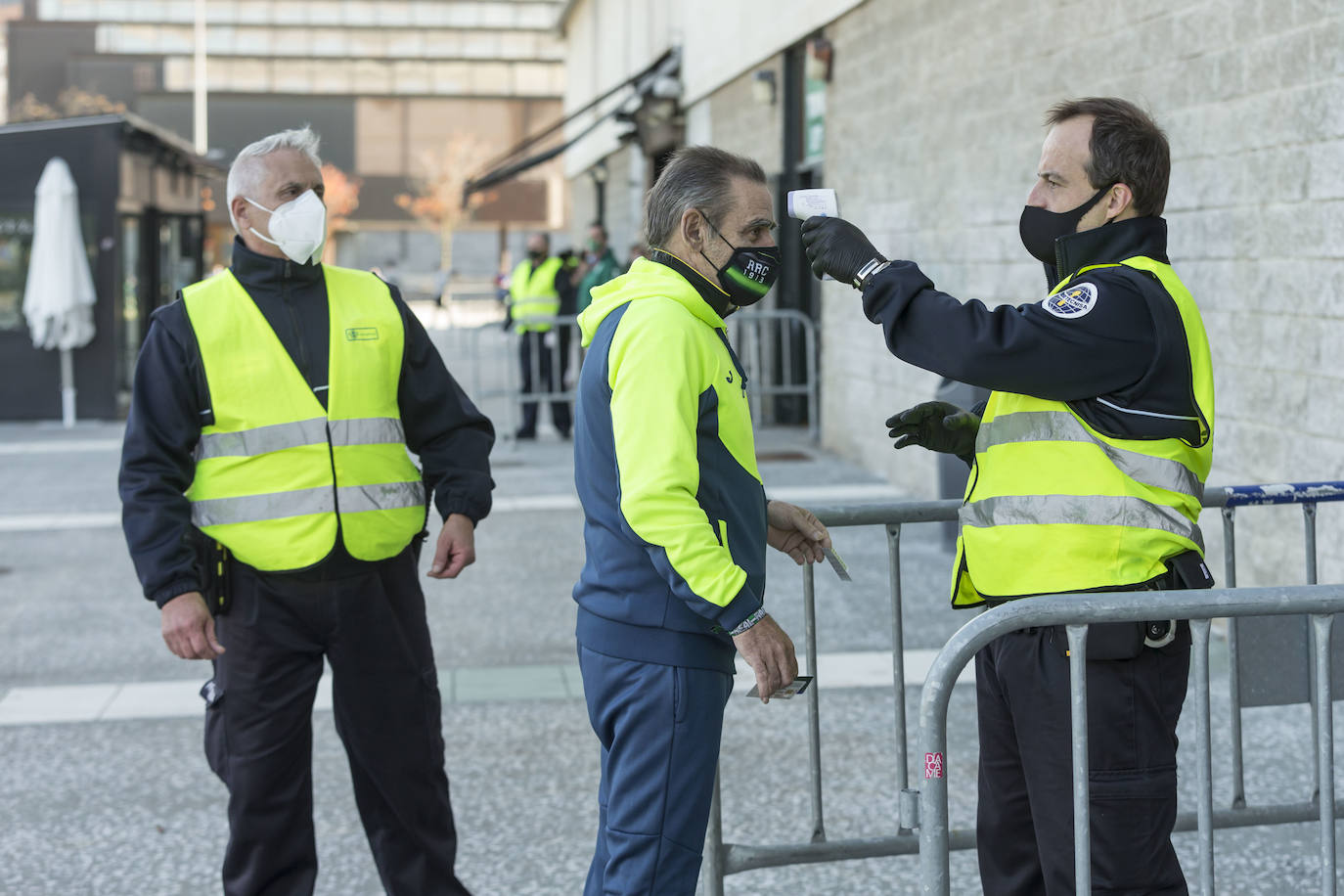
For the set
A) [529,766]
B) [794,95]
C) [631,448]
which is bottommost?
[529,766]

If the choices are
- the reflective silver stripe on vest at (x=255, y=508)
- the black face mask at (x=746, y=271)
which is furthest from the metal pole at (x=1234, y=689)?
the reflective silver stripe on vest at (x=255, y=508)

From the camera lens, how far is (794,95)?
575 inches

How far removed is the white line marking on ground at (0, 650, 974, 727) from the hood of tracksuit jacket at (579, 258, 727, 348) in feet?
10.5

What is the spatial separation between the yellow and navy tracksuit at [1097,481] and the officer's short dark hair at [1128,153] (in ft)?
0.21

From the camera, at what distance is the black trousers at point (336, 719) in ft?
11.3

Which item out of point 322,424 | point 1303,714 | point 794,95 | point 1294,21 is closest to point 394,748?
point 322,424

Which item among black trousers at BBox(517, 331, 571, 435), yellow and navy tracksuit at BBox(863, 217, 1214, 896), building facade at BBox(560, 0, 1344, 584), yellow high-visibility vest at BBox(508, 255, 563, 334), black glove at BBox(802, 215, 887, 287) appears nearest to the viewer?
yellow and navy tracksuit at BBox(863, 217, 1214, 896)

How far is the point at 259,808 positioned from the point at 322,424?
2.89 feet

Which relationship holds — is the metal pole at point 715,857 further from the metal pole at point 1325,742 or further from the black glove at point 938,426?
the metal pole at point 1325,742

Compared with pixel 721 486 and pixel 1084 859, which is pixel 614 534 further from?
pixel 1084 859

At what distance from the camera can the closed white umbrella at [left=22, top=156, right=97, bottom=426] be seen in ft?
51.9

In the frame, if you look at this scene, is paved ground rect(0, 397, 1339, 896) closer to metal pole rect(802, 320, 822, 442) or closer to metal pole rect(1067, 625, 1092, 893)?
metal pole rect(1067, 625, 1092, 893)

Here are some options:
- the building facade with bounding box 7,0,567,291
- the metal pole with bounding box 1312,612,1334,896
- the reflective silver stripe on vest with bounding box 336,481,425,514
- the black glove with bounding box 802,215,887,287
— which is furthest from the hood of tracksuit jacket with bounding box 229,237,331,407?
the building facade with bounding box 7,0,567,291

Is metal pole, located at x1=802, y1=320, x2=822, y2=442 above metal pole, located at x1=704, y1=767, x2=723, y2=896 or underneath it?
above
